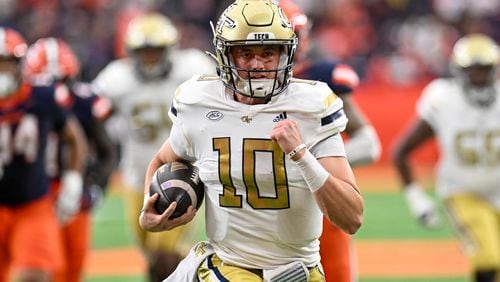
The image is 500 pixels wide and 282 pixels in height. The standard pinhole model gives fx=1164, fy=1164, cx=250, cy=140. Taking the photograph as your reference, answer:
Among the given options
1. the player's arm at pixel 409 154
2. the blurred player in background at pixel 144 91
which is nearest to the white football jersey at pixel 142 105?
the blurred player in background at pixel 144 91

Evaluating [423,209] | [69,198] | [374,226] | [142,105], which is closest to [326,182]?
[69,198]

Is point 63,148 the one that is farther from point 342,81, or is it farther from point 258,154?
point 258,154

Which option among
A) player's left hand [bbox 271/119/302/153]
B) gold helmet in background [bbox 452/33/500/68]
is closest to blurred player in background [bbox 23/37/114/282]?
gold helmet in background [bbox 452/33/500/68]

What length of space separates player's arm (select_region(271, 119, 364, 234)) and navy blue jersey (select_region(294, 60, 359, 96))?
1703 millimetres

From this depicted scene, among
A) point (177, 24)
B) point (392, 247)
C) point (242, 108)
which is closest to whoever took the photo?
point (242, 108)

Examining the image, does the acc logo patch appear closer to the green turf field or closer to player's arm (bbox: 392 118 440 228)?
player's arm (bbox: 392 118 440 228)

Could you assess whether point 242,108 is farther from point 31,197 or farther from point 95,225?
point 95,225

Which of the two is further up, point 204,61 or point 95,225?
point 204,61

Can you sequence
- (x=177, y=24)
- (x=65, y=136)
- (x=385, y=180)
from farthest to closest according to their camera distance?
(x=177, y=24), (x=385, y=180), (x=65, y=136)

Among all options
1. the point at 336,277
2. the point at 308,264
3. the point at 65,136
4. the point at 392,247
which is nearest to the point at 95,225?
the point at 392,247

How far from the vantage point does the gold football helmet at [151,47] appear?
8055 millimetres

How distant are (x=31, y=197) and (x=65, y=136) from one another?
612mm

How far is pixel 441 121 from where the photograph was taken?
772 cm

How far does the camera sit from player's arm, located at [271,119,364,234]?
385 cm
